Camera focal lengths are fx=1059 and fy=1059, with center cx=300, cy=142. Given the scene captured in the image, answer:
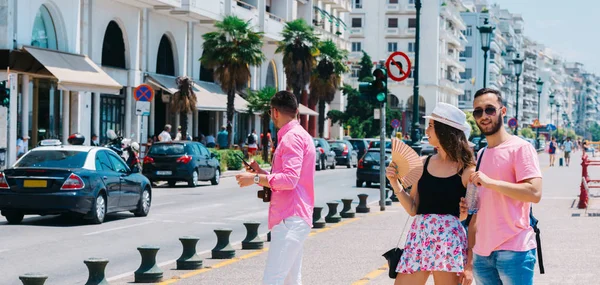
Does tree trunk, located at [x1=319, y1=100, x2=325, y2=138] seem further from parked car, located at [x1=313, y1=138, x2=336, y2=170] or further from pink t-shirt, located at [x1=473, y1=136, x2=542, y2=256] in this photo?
pink t-shirt, located at [x1=473, y1=136, x2=542, y2=256]

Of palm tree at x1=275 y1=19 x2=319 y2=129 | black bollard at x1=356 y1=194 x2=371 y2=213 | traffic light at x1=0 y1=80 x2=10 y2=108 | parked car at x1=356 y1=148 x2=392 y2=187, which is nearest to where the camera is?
black bollard at x1=356 y1=194 x2=371 y2=213

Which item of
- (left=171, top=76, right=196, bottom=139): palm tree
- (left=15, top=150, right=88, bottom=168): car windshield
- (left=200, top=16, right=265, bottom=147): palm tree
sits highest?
(left=200, top=16, right=265, bottom=147): palm tree

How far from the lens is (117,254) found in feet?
45.3

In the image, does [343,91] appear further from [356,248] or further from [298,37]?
[356,248]

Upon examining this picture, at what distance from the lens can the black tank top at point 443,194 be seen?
6398 mm

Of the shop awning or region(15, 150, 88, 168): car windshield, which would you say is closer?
region(15, 150, 88, 168): car windshield

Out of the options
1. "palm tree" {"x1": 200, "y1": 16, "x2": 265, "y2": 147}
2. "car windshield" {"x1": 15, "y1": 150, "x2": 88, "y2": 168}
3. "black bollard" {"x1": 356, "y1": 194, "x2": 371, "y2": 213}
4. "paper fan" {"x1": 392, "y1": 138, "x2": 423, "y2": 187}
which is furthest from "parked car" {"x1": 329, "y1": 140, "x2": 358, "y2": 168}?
"paper fan" {"x1": 392, "y1": 138, "x2": 423, "y2": 187}

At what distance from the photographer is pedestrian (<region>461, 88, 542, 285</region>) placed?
5941 millimetres

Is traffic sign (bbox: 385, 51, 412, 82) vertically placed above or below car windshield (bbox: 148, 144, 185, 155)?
above

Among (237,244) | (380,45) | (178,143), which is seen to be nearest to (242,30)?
(178,143)

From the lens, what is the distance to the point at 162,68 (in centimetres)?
4844

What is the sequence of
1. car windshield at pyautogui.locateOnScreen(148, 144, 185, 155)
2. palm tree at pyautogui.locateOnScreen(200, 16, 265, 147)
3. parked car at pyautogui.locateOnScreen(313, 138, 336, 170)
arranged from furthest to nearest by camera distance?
parked car at pyautogui.locateOnScreen(313, 138, 336, 170) < palm tree at pyautogui.locateOnScreen(200, 16, 265, 147) < car windshield at pyautogui.locateOnScreen(148, 144, 185, 155)

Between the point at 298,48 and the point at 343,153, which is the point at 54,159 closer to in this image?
the point at 343,153

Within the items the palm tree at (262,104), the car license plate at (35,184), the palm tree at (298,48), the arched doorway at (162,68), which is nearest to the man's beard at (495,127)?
the car license plate at (35,184)
